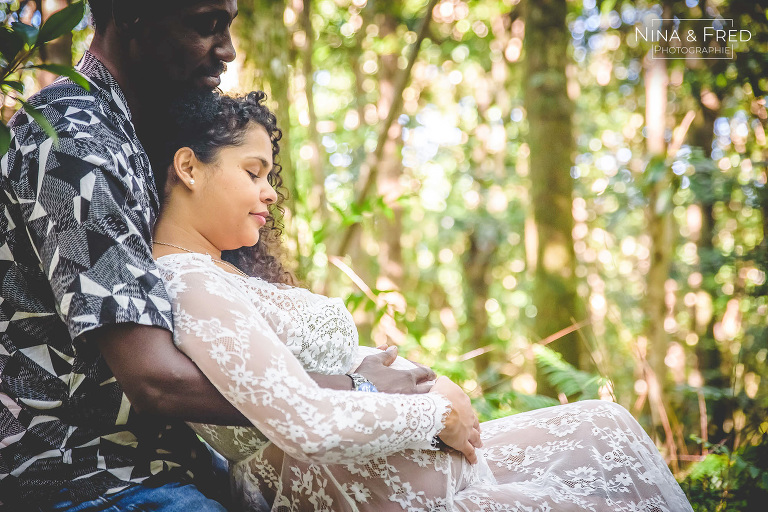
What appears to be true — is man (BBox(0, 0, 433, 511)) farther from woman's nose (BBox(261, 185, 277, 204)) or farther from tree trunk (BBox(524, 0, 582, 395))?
tree trunk (BBox(524, 0, 582, 395))

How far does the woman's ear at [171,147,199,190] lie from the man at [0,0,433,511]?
157mm

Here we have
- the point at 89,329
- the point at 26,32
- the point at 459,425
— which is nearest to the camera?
the point at 26,32

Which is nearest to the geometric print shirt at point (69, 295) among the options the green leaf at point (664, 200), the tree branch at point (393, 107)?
the tree branch at point (393, 107)

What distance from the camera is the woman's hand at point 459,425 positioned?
1.62m

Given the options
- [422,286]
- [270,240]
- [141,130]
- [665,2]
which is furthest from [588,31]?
[422,286]

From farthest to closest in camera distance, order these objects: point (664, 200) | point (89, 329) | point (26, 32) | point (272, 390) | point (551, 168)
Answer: point (551, 168) → point (664, 200) → point (272, 390) → point (89, 329) → point (26, 32)

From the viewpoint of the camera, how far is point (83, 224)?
1.27m

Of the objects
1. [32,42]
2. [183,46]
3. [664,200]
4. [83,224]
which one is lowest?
[664,200]

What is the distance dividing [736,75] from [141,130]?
4.62 m

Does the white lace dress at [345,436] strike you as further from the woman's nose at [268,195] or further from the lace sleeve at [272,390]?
the woman's nose at [268,195]

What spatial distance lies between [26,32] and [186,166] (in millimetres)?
730

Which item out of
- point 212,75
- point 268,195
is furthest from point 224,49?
point 268,195

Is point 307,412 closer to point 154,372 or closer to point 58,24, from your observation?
point 154,372

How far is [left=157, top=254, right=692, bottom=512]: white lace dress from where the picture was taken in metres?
1.35
